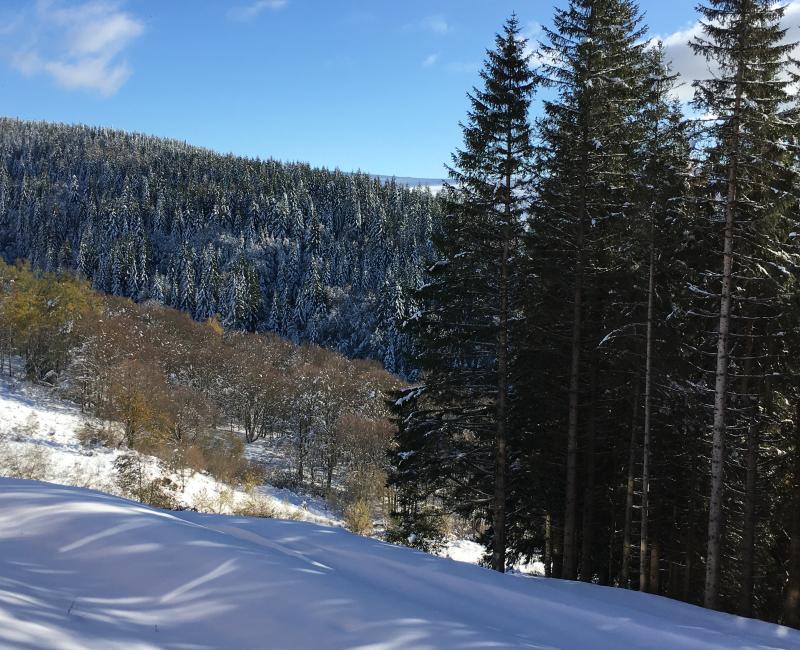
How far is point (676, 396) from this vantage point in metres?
11.8

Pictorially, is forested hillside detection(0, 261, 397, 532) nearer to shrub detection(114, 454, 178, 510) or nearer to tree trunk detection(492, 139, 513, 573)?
shrub detection(114, 454, 178, 510)

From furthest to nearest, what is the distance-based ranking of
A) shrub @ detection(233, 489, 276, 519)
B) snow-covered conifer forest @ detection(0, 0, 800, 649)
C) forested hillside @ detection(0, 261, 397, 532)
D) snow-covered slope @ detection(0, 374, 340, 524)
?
forested hillside @ detection(0, 261, 397, 532) → snow-covered slope @ detection(0, 374, 340, 524) → shrub @ detection(233, 489, 276, 519) → snow-covered conifer forest @ detection(0, 0, 800, 649)

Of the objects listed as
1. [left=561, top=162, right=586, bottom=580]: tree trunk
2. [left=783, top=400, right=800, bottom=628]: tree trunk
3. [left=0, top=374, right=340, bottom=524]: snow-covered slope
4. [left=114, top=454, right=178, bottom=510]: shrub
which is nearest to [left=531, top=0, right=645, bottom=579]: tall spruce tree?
[left=561, top=162, right=586, bottom=580]: tree trunk

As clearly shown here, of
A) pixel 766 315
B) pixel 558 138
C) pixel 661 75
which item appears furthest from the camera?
pixel 661 75

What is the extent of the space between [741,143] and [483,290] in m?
6.05

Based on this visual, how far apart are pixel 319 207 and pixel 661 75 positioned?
158 m

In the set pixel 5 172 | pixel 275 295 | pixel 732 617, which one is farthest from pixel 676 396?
pixel 5 172

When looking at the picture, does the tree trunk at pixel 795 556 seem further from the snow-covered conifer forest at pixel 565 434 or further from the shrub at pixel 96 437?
the shrub at pixel 96 437

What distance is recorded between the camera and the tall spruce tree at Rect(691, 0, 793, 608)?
9.45 m

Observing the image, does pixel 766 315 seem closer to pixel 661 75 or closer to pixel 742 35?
pixel 742 35

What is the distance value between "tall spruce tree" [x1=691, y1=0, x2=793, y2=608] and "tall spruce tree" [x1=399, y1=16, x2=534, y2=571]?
404 centimetres

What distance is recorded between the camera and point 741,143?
32.1 feet

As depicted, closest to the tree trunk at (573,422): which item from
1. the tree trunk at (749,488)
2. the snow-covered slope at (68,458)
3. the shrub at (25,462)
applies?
the tree trunk at (749,488)

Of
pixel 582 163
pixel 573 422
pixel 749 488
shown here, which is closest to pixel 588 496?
pixel 573 422
